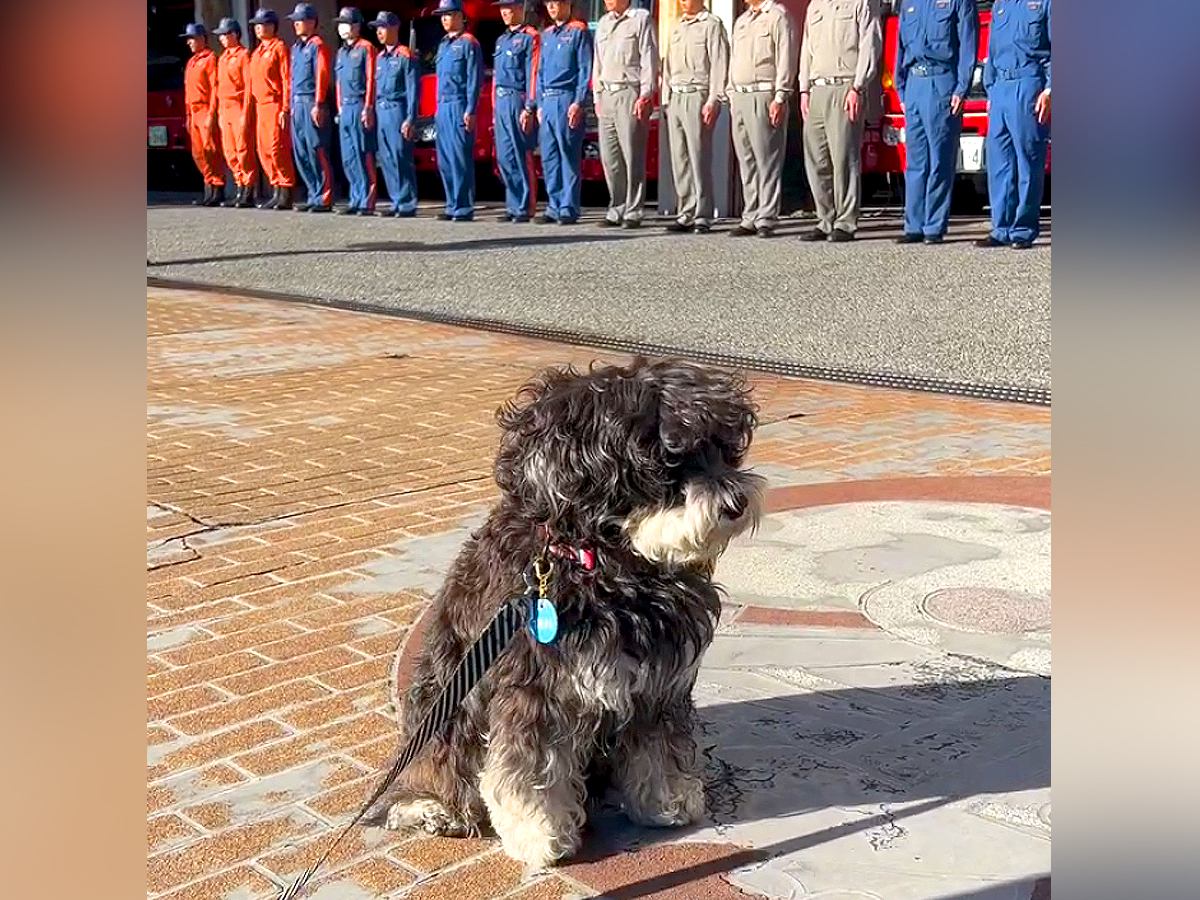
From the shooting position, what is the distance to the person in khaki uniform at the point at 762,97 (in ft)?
50.6

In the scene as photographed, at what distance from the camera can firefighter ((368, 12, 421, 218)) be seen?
20.6 meters

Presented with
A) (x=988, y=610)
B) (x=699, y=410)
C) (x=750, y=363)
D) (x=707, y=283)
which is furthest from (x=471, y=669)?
(x=707, y=283)

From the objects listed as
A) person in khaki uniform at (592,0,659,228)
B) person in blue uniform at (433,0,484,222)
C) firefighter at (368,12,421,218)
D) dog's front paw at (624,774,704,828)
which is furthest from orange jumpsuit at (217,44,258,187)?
dog's front paw at (624,774,704,828)

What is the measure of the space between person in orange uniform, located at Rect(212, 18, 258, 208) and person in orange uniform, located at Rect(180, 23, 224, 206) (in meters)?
0.40

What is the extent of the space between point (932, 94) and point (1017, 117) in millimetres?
1172

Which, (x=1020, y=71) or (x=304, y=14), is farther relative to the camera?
(x=304, y=14)

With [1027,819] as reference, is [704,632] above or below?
above

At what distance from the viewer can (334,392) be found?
8211 millimetres

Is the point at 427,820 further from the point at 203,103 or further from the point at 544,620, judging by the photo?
the point at 203,103

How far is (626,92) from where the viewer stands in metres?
17.0

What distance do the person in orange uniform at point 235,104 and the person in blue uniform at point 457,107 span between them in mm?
5293
